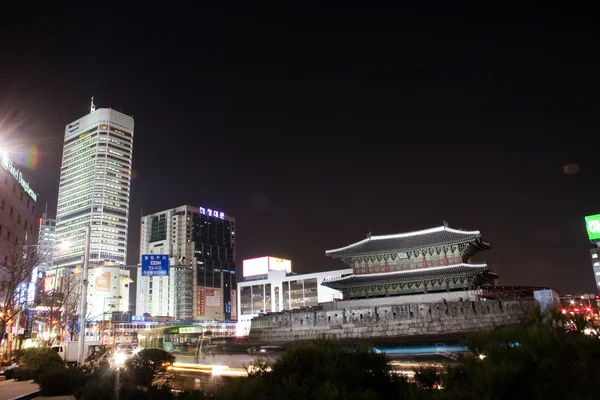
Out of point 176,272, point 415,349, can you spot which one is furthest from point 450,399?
point 176,272

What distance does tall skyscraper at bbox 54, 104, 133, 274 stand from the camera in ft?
522

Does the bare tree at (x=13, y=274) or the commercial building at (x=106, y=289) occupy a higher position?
the commercial building at (x=106, y=289)

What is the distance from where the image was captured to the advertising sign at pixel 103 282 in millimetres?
118688

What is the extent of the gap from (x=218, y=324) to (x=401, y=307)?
84576 millimetres

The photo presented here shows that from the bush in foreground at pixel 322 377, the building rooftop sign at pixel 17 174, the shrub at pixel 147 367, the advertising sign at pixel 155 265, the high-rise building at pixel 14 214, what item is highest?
the building rooftop sign at pixel 17 174

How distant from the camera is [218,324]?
12056cm

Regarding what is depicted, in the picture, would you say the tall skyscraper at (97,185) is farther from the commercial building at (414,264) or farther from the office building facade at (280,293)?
the commercial building at (414,264)

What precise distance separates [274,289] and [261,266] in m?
7.92

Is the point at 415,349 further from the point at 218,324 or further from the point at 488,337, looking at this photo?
the point at 218,324

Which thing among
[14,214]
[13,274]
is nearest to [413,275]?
[13,274]

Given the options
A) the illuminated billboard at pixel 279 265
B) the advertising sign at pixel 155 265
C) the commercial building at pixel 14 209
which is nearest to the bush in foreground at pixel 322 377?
the advertising sign at pixel 155 265

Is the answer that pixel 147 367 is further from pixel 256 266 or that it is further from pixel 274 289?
pixel 256 266

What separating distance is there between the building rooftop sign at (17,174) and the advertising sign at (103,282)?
237 feet

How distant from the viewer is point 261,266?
111 m
